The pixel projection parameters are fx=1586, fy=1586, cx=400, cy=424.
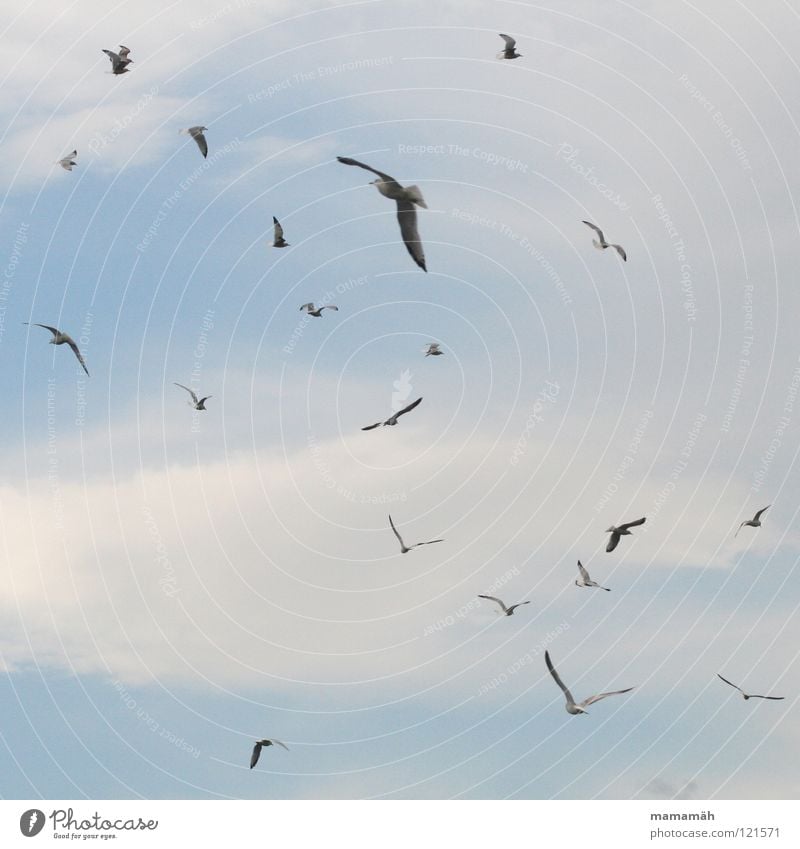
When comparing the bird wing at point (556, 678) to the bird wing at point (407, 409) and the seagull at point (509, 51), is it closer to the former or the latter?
the bird wing at point (407, 409)

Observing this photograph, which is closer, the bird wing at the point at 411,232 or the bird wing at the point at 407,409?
the bird wing at the point at 411,232

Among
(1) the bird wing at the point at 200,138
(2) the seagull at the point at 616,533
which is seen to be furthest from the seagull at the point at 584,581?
(1) the bird wing at the point at 200,138

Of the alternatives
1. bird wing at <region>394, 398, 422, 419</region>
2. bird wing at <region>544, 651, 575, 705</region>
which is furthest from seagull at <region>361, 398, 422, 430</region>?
bird wing at <region>544, 651, 575, 705</region>

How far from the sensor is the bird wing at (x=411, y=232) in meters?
41.3

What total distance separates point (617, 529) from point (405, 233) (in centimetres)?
1874

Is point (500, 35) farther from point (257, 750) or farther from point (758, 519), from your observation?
point (257, 750)

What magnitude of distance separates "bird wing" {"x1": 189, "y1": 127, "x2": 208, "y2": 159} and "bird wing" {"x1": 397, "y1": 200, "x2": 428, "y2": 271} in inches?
798

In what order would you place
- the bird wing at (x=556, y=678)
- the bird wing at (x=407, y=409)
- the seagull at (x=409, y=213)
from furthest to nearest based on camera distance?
the bird wing at (x=407, y=409) → the bird wing at (x=556, y=678) → the seagull at (x=409, y=213)
